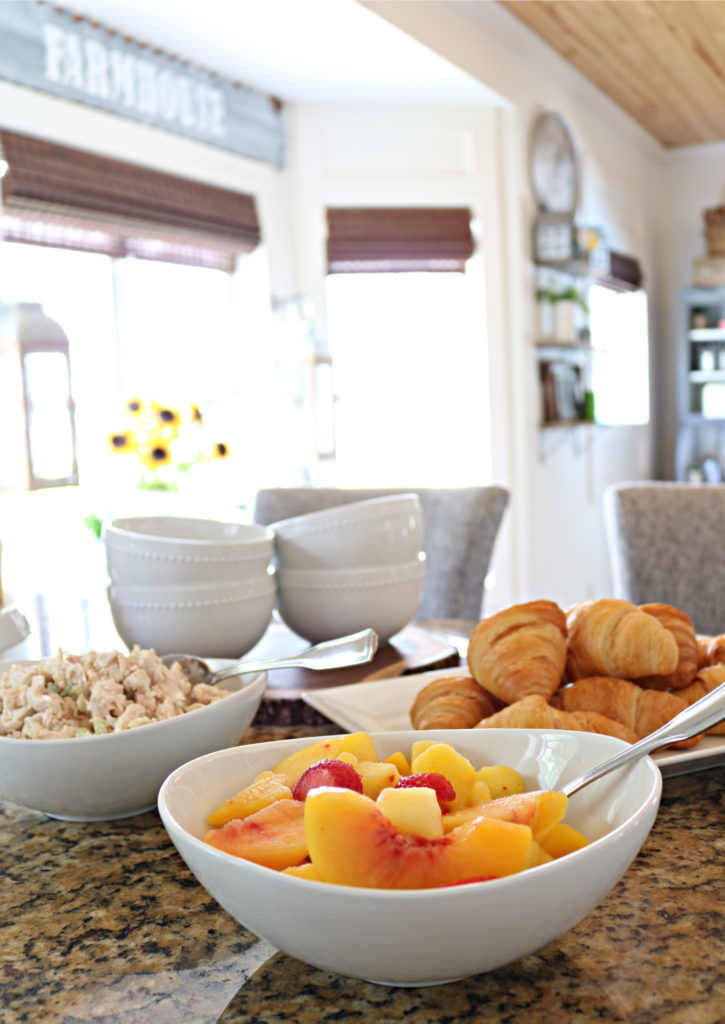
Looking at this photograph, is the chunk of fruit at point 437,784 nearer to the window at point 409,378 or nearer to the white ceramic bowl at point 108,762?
the white ceramic bowl at point 108,762

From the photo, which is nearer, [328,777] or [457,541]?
[328,777]

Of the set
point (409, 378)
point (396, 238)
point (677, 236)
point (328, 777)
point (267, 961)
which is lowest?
point (267, 961)

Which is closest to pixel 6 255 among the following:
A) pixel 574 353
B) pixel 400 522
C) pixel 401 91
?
pixel 401 91

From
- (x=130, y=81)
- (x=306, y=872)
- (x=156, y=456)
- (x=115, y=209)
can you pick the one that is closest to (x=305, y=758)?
(x=306, y=872)

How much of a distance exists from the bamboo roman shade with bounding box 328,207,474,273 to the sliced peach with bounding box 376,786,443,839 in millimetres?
3963

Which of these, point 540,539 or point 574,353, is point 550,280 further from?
point 540,539

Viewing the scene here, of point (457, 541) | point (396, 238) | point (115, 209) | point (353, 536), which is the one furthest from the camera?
point (396, 238)

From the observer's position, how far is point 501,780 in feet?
1.90

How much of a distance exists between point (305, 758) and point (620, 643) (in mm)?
297

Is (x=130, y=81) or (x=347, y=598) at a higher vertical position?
(x=130, y=81)

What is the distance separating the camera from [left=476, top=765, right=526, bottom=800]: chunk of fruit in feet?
1.89

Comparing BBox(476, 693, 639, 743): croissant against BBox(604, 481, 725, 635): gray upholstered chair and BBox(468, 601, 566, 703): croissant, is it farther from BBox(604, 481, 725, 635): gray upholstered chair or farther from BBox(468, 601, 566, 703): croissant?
BBox(604, 481, 725, 635): gray upholstered chair

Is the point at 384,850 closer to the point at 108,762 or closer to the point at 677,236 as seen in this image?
the point at 108,762

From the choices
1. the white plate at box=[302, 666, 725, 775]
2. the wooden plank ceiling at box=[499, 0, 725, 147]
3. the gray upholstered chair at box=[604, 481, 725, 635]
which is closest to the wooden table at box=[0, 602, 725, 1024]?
the white plate at box=[302, 666, 725, 775]
